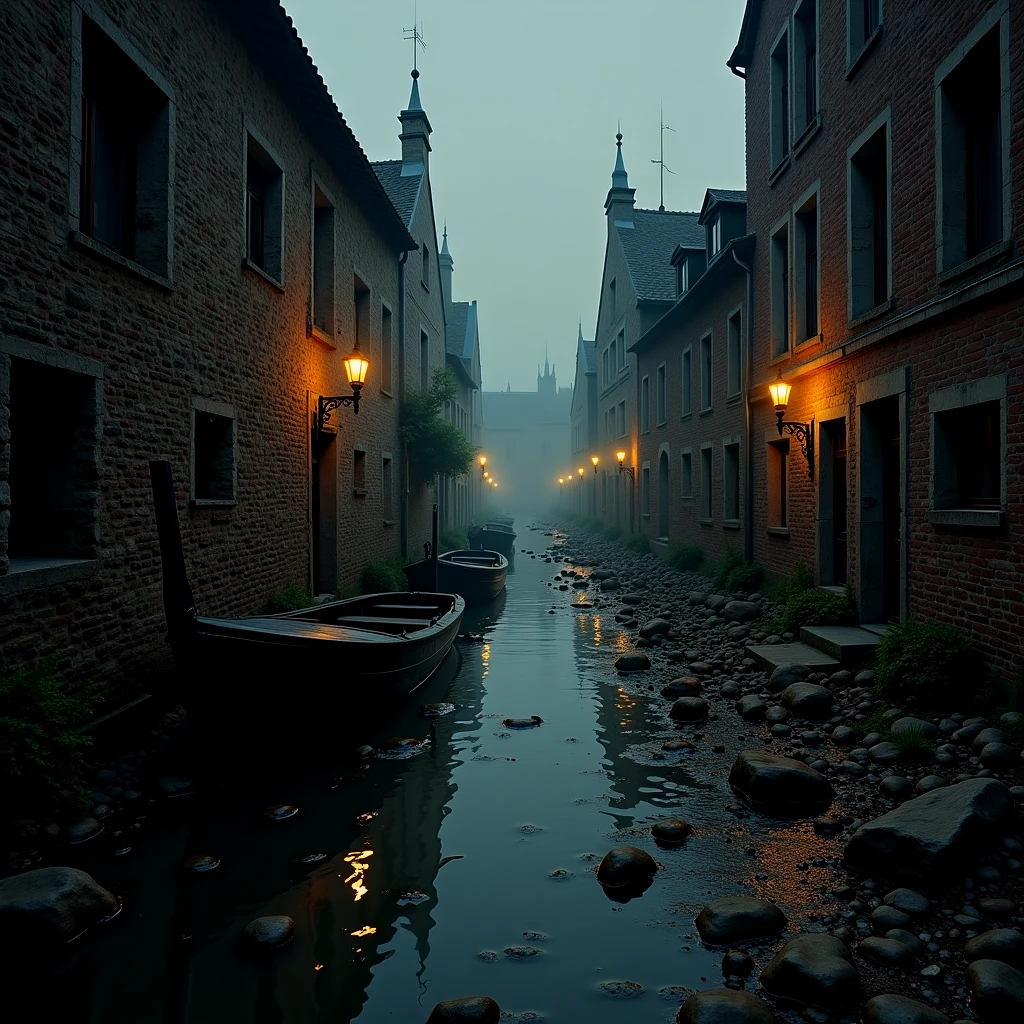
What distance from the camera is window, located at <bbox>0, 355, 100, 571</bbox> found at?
241 inches

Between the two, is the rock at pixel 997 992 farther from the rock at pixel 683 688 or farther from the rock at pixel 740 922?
the rock at pixel 683 688

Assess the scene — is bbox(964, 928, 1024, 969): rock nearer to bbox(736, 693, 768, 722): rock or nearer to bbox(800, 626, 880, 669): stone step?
bbox(736, 693, 768, 722): rock

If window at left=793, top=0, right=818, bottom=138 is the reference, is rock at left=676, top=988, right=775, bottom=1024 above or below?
below

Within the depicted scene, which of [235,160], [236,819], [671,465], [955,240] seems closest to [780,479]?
[955,240]

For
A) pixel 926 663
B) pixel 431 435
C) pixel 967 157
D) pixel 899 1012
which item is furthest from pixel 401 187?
pixel 899 1012

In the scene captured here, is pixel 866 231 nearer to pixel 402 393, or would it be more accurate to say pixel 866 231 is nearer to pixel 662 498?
pixel 402 393

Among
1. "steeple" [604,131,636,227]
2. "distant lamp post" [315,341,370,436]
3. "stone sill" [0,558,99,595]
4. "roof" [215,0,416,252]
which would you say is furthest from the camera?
"steeple" [604,131,636,227]

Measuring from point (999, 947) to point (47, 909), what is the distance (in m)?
4.51

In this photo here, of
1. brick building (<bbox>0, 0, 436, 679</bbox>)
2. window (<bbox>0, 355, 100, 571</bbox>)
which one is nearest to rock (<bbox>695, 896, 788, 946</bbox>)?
brick building (<bbox>0, 0, 436, 679</bbox>)

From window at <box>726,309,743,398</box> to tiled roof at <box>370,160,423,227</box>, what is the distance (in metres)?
8.32

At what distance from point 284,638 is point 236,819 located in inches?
52.1

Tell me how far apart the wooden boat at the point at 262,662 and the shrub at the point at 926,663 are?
4.58 m

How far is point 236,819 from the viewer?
18.0ft

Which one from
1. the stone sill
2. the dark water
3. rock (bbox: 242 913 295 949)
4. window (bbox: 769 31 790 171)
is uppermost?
window (bbox: 769 31 790 171)
